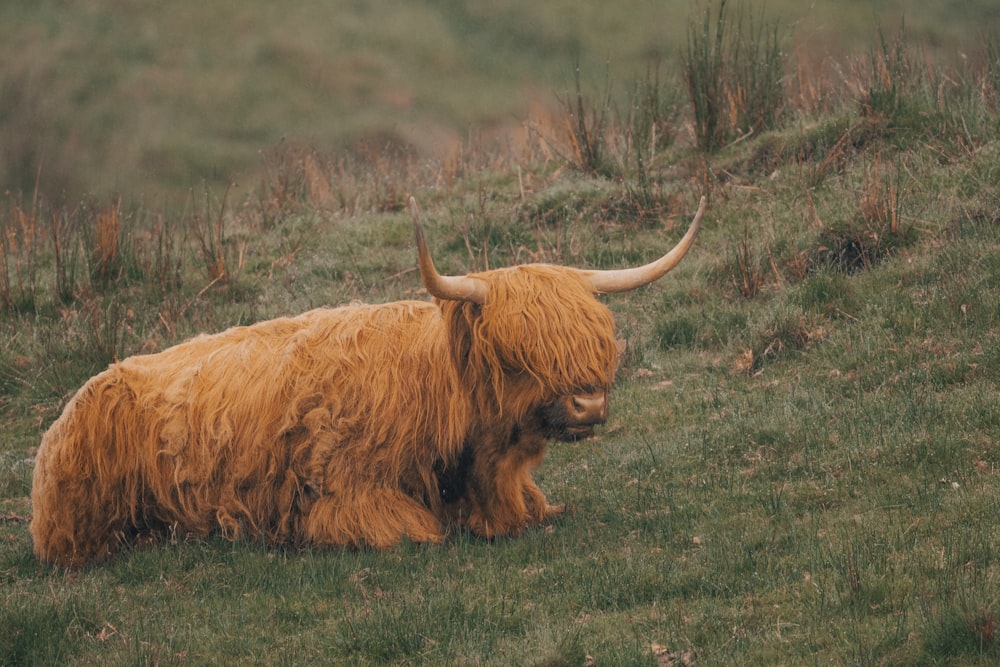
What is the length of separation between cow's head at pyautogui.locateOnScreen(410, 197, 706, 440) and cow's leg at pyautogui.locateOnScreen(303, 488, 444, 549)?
53 centimetres

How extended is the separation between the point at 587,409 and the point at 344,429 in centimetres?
102

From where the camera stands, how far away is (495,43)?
24.9 meters

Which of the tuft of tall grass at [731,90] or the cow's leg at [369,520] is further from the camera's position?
the tuft of tall grass at [731,90]

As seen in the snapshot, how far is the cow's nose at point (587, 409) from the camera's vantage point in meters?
5.01

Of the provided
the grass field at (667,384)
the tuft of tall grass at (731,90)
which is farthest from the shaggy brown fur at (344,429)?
the tuft of tall grass at (731,90)

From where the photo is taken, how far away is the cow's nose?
5.01 meters

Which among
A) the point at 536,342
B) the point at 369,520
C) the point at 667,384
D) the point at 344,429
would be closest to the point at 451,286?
the point at 536,342

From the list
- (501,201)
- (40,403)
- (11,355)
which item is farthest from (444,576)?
(501,201)

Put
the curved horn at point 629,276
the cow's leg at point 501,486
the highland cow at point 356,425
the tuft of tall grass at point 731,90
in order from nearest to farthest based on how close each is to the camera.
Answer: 1. the highland cow at point 356,425
2. the cow's leg at point 501,486
3. the curved horn at point 629,276
4. the tuft of tall grass at point 731,90

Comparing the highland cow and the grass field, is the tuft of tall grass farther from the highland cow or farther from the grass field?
the highland cow

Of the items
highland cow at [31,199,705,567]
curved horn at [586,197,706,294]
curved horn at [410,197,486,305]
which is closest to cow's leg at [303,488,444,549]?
highland cow at [31,199,705,567]

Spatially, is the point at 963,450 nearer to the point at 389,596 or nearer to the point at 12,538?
the point at 389,596

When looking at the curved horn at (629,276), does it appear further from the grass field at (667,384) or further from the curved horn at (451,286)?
the grass field at (667,384)

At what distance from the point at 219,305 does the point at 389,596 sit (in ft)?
17.1
